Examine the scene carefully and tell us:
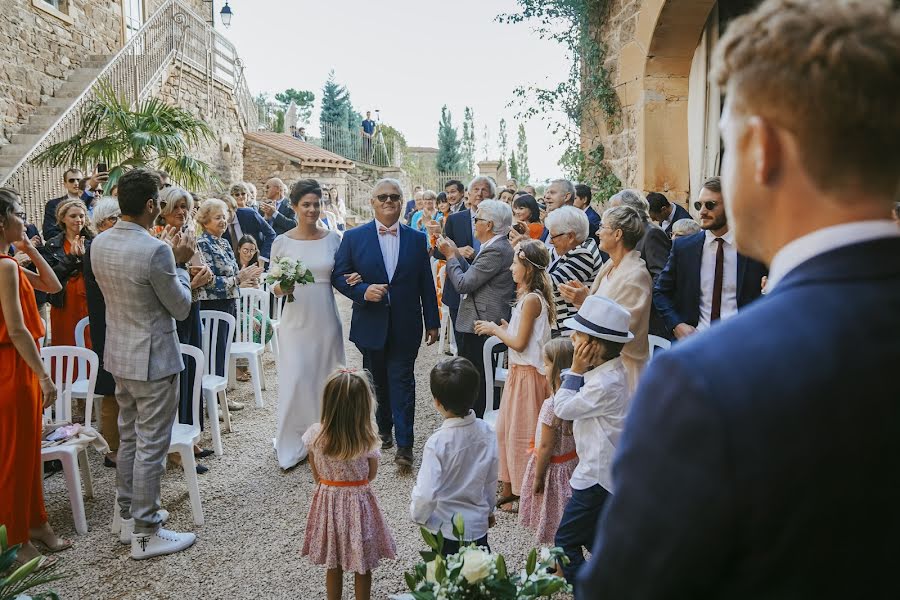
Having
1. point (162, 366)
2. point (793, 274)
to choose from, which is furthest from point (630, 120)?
point (793, 274)

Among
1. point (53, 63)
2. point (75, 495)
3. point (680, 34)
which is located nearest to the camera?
point (75, 495)

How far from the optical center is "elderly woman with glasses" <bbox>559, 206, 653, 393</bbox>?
143 inches

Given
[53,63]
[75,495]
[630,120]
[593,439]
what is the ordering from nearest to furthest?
1. [593,439]
2. [75,495]
3. [630,120]
4. [53,63]

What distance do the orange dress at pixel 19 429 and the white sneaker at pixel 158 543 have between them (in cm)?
56

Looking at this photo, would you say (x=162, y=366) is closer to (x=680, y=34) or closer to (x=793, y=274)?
(x=793, y=274)

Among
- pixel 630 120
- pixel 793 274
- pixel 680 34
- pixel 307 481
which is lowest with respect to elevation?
pixel 307 481

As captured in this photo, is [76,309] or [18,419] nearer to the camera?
[18,419]

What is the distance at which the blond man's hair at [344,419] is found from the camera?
→ 2904 mm

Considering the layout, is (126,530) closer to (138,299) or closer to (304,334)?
(138,299)

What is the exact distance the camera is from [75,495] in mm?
3744

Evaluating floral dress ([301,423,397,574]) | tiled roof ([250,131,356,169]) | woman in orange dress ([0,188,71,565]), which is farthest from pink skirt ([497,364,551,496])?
Result: tiled roof ([250,131,356,169])

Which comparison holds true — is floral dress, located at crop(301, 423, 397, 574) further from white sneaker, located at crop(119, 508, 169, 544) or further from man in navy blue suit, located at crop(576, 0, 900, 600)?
man in navy blue suit, located at crop(576, 0, 900, 600)

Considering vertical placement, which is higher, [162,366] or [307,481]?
[162,366]

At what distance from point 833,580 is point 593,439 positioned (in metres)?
2.16
